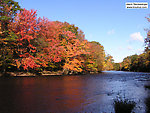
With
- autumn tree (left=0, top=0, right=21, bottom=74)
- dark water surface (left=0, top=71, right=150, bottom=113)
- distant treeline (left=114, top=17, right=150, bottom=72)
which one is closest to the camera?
dark water surface (left=0, top=71, right=150, bottom=113)

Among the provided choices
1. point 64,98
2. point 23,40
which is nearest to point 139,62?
point 23,40

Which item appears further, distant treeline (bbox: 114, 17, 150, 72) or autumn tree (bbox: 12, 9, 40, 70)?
distant treeline (bbox: 114, 17, 150, 72)

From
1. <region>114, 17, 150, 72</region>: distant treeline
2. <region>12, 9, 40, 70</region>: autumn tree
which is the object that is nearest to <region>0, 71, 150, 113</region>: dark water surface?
<region>12, 9, 40, 70</region>: autumn tree

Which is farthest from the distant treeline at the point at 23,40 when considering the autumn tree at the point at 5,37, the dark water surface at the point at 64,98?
the dark water surface at the point at 64,98

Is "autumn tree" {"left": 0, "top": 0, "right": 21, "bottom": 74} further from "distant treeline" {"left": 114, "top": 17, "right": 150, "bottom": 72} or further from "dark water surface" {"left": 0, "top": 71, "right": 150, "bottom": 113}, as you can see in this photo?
"distant treeline" {"left": 114, "top": 17, "right": 150, "bottom": 72}

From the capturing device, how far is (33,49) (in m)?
33.0

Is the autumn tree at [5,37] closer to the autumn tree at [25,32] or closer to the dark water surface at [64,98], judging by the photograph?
the autumn tree at [25,32]

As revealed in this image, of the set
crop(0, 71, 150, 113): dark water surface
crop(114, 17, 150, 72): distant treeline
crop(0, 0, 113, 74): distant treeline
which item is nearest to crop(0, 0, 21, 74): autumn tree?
crop(0, 0, 113, 74): distant treeline

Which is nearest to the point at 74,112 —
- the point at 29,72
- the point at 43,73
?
the point at 29,72

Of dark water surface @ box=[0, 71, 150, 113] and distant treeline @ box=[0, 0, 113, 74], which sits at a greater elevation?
distant treeline @ box=[0, 0, 113, 74]

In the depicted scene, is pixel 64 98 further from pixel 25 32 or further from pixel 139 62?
pixel 139 62

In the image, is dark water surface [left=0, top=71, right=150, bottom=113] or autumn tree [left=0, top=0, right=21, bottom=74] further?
autumn tree [left=0, top=0, right=21, bottom=74]

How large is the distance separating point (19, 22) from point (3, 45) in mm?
5305

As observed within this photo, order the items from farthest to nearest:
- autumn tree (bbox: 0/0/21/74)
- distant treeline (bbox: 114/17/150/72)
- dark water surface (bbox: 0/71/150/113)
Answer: distant treeline (bbox: 114/17/150/72) < autumn tree (bbox: 0/0/21/74) < dark water surface (bbox: 0/71/150/113)
